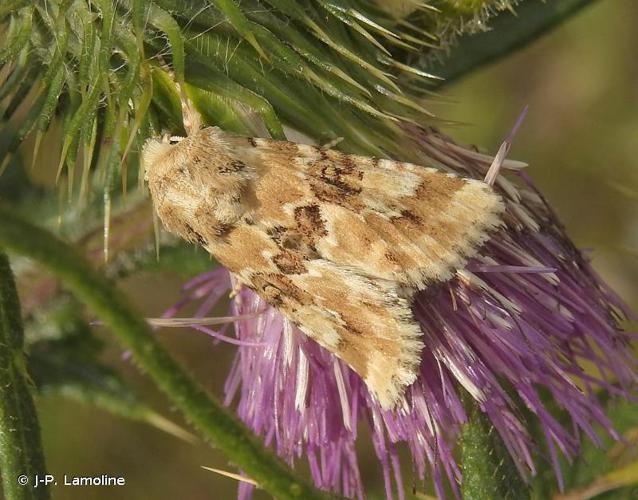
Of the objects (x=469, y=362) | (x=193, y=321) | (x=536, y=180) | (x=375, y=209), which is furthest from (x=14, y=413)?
(x=536, y=180)

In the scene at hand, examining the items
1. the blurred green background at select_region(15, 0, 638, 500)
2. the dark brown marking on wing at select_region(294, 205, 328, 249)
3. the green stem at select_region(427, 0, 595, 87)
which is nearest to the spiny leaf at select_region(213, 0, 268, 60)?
the dark brown marking on wing at select_region(294, 205, 328, 249)

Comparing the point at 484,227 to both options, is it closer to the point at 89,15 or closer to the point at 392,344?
the point at 392,344

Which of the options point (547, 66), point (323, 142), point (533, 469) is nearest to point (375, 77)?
point (323, 142)

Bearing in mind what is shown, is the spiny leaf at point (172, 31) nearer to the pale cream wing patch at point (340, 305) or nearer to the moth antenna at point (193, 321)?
the pale cream wing patch at point (340, 305)

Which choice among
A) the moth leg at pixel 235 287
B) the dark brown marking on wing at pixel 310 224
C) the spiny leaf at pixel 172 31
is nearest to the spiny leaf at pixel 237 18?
the spiny leaf at pixel 172 31

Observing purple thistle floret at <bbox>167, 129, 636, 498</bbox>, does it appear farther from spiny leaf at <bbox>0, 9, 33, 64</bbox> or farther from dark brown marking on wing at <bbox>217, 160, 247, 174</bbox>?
spiny leaf at <bbox>0, 9, 33, 64</bbox>

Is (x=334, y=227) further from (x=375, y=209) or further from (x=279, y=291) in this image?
(x=279, y=291)
